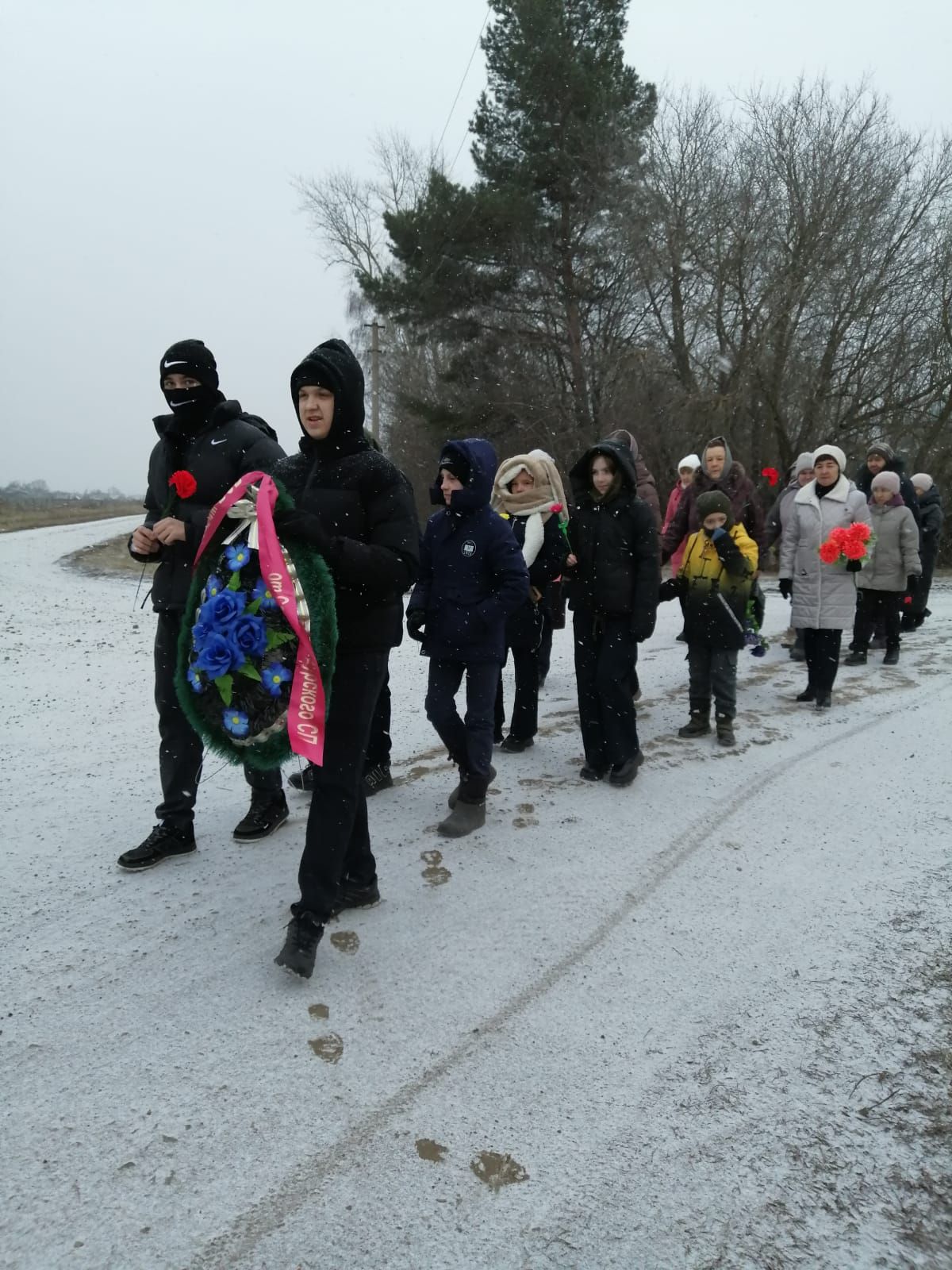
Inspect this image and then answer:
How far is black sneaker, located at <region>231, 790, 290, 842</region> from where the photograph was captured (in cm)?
412

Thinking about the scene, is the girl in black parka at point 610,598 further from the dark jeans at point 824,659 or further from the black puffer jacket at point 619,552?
the dark jeans at point 824,659

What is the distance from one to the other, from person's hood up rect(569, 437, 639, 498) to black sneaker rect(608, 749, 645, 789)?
162cm

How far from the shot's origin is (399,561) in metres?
3.07

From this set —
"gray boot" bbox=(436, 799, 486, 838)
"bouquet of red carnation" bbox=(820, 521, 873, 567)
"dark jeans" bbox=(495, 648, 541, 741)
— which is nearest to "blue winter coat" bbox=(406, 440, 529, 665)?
"gray boot" bbox=(436, 799, 486, 838)

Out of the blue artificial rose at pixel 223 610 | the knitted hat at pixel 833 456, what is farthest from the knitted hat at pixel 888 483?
the blue artificial rose at pixel 223 610

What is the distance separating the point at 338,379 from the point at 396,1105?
7.61 feet

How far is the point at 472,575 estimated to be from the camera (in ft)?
14.7

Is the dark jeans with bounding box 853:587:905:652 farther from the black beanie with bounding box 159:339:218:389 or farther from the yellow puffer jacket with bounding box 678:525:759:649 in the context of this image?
the black beanie with bounding box 159:339:218:389

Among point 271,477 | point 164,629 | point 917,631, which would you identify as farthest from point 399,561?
point 917,631

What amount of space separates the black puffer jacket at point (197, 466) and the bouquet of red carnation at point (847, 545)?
4.76m

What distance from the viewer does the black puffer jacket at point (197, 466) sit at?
12.5 feet

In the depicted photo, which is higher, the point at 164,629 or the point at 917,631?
the point at 164,629

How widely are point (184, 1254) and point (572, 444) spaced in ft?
68.8

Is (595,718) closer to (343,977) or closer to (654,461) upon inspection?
(343,977)
